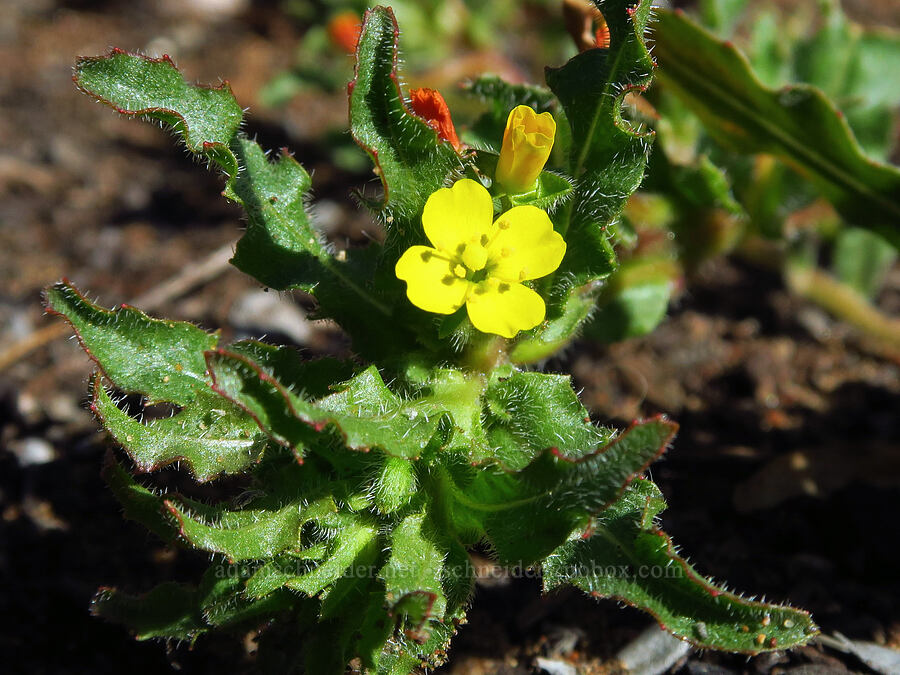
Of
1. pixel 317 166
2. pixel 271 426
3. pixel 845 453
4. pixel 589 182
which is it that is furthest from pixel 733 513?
pixel 317 166

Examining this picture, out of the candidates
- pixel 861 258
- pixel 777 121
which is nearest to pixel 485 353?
pixel 777 121

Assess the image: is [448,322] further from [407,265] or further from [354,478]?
[354,478]

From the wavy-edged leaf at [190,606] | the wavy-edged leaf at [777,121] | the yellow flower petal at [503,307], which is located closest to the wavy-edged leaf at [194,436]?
A: the wavy-edged leaf at [190,606]

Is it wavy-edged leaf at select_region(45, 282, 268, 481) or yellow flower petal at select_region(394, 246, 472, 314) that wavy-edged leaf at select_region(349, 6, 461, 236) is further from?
wavy-edged leaf at select_region(45, 282, 268, 481)

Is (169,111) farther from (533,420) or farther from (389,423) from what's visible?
(533,420)

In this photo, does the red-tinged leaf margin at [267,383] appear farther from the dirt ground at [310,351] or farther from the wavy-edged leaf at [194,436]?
the dirt ground at [310,351]

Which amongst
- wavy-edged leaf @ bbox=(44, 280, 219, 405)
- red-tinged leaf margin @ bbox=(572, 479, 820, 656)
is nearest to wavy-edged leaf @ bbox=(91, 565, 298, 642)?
wavy-edged leaf @ bbox=(44, 280, 219, 405)
